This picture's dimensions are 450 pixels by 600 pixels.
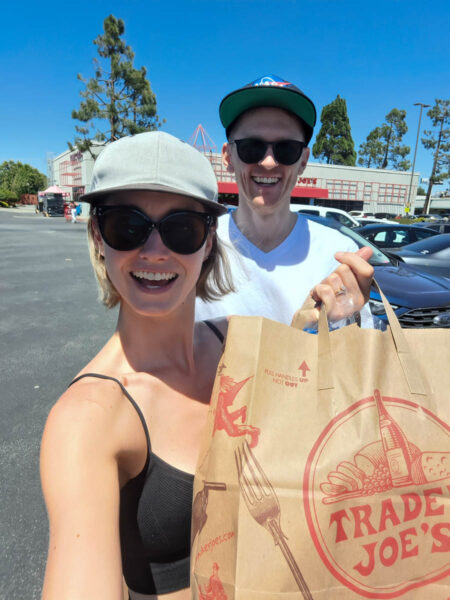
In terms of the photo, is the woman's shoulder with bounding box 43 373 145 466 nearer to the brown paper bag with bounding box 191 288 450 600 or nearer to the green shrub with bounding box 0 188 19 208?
the brown paper bag with bounding box 191 288 450 600

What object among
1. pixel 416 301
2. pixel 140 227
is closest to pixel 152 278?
pixel 140 227

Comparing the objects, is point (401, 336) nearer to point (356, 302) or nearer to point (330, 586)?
point (356, 302)

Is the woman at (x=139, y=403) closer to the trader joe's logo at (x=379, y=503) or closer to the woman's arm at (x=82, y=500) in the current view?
the woman's arm at (x=82, y=500)

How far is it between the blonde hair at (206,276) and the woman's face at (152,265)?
0.22 m

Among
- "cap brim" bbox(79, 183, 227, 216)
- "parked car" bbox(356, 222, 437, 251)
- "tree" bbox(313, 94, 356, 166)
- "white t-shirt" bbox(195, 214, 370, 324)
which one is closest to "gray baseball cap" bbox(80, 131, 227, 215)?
"cap brim" bbox(79, 183, 227, 216)

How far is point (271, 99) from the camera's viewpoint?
1.88 meters

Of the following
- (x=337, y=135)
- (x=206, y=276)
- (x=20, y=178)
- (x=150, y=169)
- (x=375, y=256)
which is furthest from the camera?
(x=20, y=178)

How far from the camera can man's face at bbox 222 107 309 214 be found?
1965 millimetres

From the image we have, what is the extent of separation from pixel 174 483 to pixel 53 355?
422cm

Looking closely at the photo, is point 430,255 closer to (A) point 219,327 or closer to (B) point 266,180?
(B) point 266,180

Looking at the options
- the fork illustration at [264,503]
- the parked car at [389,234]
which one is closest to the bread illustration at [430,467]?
the fork illustration at [264,503]

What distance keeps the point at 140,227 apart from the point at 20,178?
3394 inches

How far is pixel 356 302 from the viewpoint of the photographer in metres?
1.32

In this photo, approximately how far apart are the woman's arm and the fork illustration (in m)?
0.30
